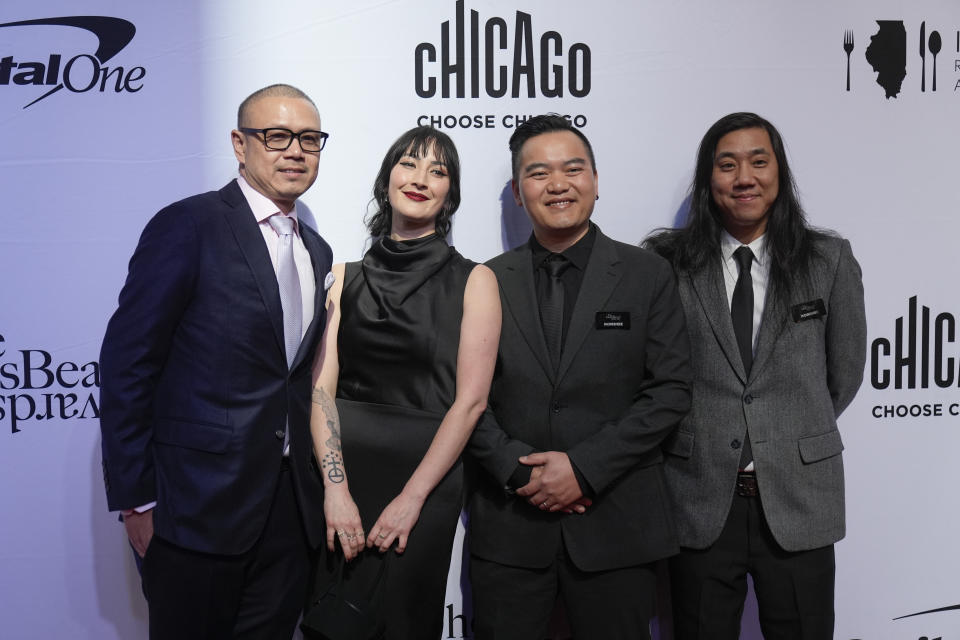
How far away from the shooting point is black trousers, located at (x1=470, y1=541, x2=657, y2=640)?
2070 millimetres

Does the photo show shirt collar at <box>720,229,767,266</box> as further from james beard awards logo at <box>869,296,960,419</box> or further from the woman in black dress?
james beard awards logo at <box>869,296,960,419</box>

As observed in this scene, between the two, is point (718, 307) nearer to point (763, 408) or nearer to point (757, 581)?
point (763, 408)

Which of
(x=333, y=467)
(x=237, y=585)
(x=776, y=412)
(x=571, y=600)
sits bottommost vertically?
(x=571, y=600)

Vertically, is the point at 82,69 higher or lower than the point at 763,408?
higher

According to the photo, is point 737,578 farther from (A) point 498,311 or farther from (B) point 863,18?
(B) point 863,18

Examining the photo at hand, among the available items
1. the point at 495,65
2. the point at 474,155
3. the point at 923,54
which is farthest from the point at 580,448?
the point at 923,54

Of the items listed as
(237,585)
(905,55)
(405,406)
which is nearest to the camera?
(237,585)

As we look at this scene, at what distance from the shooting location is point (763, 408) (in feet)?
7.04

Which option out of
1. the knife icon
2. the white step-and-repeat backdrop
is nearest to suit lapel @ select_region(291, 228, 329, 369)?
the white step-and-repeat backdrop

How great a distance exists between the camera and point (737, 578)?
7.25 ft

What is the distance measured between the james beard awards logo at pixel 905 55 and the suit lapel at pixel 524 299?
63.1 inches

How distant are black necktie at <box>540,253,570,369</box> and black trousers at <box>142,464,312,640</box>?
33.5 inches

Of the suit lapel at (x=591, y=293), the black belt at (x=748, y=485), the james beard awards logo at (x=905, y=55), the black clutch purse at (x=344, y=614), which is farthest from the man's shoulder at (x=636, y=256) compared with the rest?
the james beard awards logo at (x=905, y=55)

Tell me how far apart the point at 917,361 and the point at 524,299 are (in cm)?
177
